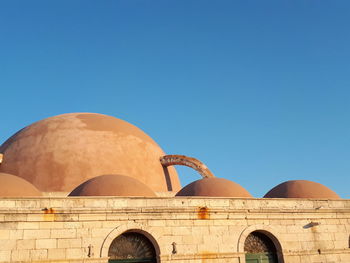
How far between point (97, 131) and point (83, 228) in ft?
22.8

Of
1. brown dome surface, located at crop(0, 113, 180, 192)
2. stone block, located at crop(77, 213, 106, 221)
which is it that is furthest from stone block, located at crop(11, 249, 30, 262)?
brown dome surface, located at crop(0, 113, 180, 192)

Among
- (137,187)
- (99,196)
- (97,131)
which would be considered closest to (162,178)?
(97,131)

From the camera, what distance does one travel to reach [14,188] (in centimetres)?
1077

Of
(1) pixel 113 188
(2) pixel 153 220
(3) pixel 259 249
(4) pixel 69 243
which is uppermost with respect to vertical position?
(1) pixel 113 188

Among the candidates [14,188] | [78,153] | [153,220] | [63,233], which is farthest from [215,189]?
[14,188]

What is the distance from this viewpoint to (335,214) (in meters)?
12.1

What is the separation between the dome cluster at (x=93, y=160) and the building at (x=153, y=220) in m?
0.05

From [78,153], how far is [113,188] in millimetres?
4554

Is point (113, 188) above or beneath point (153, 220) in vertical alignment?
above

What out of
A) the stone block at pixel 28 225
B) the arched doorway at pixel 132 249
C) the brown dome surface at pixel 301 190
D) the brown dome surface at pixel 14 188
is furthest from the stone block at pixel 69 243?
the brown dome surface at pixel 301 190

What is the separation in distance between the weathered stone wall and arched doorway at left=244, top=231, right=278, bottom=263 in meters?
0.33

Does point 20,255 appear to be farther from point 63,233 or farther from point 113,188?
point 113,188

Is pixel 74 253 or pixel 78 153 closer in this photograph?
pixel 74 253

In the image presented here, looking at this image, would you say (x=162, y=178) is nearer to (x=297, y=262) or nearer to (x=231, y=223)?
(x=231, y=223)
